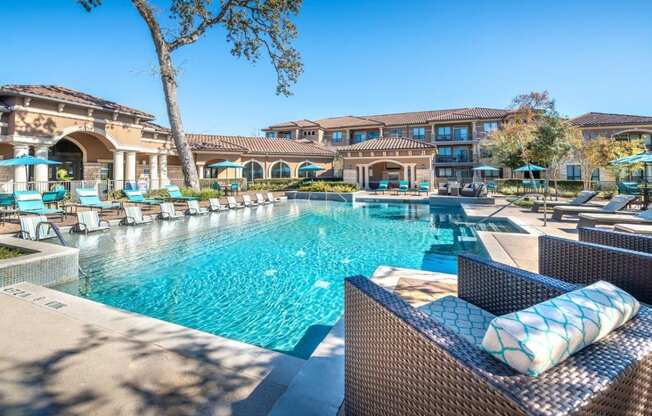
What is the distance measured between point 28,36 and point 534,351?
2138 cm

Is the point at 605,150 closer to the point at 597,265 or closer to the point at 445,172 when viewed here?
the point at 445,172

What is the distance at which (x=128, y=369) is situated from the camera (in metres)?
2.57

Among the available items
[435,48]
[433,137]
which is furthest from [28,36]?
[433,137]

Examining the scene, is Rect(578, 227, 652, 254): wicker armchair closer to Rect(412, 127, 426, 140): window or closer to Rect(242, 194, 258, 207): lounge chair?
Rect(242, 194, 258, 207): lounge chair

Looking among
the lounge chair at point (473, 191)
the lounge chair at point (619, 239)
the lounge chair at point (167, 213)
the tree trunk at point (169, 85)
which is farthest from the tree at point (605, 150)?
the tree trunk at point (169, 85)

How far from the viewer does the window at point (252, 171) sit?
3198cm

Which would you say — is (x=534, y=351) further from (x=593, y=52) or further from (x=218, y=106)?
(x=218, y=106)

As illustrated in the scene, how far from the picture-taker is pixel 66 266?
5305 millimetres

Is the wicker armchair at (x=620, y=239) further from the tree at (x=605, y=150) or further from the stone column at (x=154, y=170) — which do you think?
the stone column at (x=154, y=170)

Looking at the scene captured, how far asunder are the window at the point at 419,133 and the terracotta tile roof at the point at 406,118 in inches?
37.5

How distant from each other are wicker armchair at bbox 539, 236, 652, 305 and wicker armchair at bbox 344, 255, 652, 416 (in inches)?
47.2

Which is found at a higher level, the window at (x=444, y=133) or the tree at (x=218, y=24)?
the tree at (x=218, y=24)

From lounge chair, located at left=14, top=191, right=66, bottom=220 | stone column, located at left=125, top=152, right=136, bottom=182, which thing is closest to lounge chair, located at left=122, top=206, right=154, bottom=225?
lounge chair, located at left=14, top=191, right=66, bottom=220

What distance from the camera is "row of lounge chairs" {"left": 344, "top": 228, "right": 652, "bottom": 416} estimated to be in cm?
111
